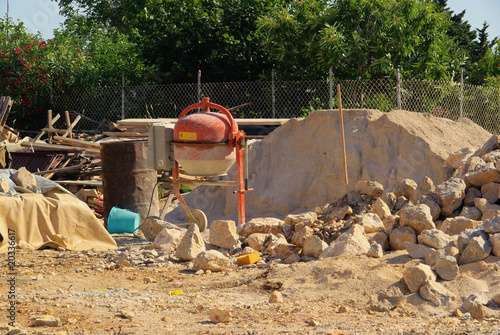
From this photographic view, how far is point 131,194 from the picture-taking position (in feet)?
25.2

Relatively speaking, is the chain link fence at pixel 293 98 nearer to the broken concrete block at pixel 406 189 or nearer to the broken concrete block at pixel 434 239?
the broken concrete block at pixel 406 189

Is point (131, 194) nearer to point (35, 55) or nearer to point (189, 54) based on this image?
point (189, 54)

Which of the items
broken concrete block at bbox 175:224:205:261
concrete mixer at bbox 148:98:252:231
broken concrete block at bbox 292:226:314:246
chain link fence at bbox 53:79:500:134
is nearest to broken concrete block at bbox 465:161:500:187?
broken concrete block at bbox 292:226:314:246

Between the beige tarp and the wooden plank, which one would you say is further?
the wooden plank

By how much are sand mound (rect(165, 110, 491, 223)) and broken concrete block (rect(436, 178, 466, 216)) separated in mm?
2092

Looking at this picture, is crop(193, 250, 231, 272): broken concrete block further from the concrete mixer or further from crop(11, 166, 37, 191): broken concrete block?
crop(11, 166, 37, 191): broken concrete block

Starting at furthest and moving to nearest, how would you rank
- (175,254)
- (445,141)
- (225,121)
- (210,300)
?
1. (445,141)
2. (225,121)
3. (175,254)
4. (210,300)

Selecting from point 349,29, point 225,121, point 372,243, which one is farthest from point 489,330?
point 349,29

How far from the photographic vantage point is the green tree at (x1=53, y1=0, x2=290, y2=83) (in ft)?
44.8

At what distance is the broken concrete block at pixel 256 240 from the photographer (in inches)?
241

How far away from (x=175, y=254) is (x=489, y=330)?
3.31 m

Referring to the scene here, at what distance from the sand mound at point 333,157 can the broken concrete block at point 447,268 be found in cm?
373

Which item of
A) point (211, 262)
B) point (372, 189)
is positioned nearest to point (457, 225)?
point (372, 189)

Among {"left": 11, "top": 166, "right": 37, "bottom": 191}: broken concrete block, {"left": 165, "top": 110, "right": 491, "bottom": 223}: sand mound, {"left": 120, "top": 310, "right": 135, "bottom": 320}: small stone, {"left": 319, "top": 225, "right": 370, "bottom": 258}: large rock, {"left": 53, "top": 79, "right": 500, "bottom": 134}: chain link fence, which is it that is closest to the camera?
{"left": 120, "top": 310, "right": 135, "bottom": 320}: small stone
